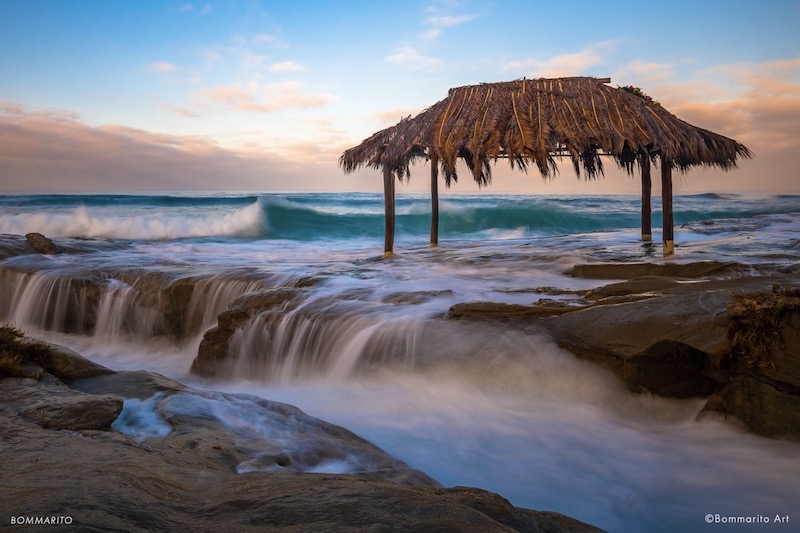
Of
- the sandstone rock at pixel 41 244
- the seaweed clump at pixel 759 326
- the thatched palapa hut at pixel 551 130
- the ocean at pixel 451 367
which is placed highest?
the thatched palapa hut at pixel 551 130

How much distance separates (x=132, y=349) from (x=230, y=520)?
7.32 meters

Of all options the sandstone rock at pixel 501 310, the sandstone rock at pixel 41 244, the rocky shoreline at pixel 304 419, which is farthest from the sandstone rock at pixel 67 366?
the sandstone rock at pixel 41 244

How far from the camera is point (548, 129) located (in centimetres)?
1010

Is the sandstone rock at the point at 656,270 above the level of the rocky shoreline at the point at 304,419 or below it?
above

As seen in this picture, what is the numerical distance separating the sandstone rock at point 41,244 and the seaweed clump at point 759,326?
12.9m

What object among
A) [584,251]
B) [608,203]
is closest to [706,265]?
[584,251]

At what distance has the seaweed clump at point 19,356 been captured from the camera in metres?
4.14

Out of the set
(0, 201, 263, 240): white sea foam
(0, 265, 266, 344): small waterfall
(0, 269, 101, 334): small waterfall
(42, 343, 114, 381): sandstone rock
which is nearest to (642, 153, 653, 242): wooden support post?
(0, 265, 266, 344): small waterfall

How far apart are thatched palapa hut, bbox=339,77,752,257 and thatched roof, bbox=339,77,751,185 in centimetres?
2

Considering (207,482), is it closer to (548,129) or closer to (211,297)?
(211,297)

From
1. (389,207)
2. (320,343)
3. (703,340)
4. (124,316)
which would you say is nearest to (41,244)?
(124,316)

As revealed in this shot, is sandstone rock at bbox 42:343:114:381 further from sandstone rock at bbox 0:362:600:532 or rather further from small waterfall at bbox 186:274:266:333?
small waterfall at bbox 186:274:266:333

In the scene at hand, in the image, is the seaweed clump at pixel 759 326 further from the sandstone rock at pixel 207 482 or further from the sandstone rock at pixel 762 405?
the sandstone rock at pixel 207 482

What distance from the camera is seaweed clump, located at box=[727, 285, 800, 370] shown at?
13.6 feet
